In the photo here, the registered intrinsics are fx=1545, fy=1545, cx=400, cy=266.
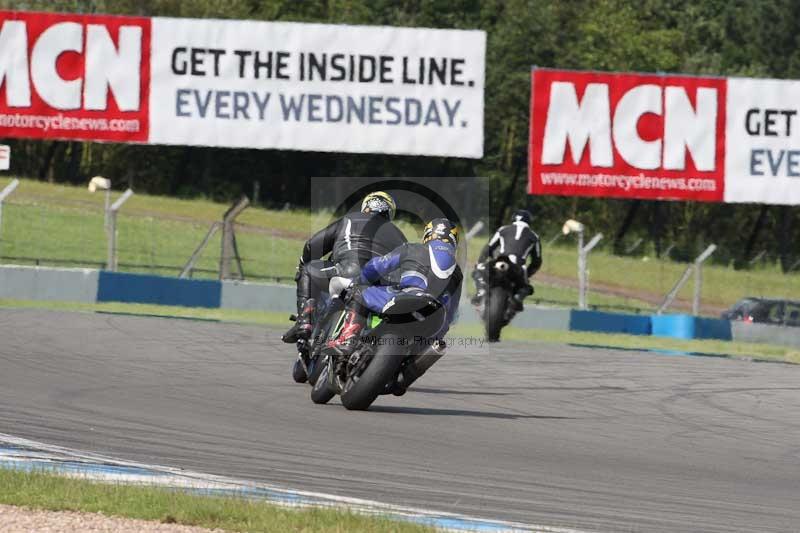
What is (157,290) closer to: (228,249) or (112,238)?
(112,238)

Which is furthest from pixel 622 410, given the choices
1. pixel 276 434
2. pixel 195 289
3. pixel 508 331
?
pixel 195 289

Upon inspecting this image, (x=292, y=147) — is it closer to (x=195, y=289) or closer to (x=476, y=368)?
(x=195, y=289)

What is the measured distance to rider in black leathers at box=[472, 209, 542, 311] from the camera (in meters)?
17.7

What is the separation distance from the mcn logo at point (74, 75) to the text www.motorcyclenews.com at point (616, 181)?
7110 millimetres

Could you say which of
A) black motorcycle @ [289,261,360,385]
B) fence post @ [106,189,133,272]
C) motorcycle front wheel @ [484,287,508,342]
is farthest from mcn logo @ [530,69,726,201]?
black motorcycle @ [289,261,360,385]

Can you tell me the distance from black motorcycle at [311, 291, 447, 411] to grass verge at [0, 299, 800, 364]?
9076 mm

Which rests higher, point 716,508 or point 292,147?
point 292,147

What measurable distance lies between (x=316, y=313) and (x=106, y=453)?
3.57 meters

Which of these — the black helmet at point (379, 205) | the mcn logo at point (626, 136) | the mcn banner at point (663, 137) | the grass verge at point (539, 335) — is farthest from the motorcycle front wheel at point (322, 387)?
the mcn logo at point (626, 136)

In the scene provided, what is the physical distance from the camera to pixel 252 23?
26031 millimetres

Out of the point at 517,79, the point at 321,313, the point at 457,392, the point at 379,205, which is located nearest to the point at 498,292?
the point at 457,392

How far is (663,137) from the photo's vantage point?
88.2ft

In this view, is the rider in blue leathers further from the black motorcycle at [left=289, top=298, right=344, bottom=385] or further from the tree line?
the tree line

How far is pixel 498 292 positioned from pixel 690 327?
6891 mm
